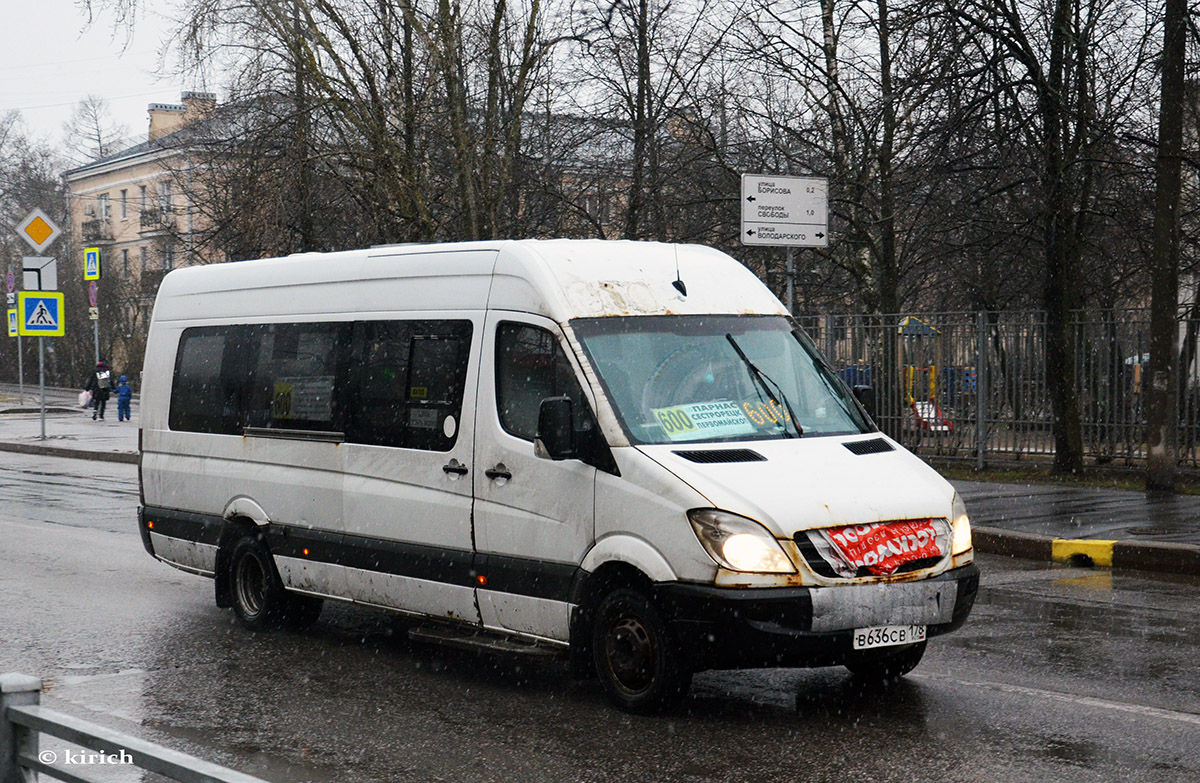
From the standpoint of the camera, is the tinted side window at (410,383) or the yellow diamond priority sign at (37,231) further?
the yellow diamond priority sign at (37,231)

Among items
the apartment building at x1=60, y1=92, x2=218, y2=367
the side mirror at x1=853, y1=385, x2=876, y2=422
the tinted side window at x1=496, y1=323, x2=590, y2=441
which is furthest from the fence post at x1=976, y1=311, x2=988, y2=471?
the apartment building at x1=60, y1=92, x2=218, y2=367

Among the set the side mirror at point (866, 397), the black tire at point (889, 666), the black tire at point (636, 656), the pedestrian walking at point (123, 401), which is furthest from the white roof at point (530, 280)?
the pedestrian walking at point (123, 401)

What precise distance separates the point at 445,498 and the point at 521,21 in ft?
61.7

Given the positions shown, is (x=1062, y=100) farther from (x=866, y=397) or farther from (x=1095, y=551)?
(x=866, y=397)

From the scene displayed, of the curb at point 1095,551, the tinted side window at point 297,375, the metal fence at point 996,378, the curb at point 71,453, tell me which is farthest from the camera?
the curb at point 71,453

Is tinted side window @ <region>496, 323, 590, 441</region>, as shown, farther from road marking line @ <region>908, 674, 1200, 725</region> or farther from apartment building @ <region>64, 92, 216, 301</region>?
apartment building @ <region>64, 92, 216, 301</region>

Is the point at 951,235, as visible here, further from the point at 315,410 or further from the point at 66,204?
the point at 66,204

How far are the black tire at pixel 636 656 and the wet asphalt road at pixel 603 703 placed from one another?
0.35ft

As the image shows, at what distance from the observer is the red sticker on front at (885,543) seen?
6.16m

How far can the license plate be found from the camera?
20.2 ft

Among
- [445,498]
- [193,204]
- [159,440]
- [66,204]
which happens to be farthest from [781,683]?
[66,204]

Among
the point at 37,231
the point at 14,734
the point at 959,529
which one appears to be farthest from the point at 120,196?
the point at 14,734

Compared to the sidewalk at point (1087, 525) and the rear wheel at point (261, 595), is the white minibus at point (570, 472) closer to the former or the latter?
the rear wheel at point (261, 595)

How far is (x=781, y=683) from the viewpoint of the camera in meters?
7.10
